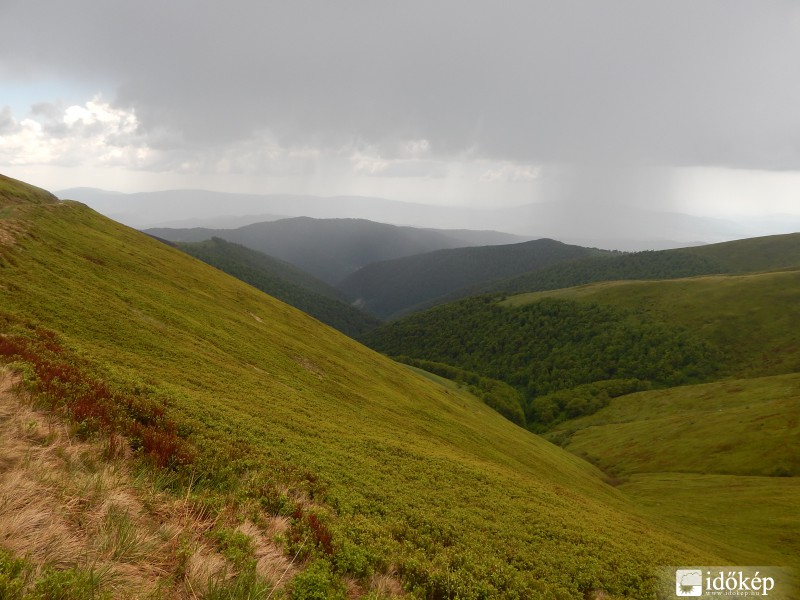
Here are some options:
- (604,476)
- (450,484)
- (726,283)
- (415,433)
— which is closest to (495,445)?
(415,433)

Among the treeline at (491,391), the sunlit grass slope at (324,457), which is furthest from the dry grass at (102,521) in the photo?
the treeline at (491,391)

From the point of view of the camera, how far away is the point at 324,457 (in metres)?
19.5

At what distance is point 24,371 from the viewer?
14.1 meters

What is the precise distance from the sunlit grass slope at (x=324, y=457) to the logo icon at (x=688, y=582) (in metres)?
1.07

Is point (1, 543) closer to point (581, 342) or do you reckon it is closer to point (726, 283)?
point (581, 342)

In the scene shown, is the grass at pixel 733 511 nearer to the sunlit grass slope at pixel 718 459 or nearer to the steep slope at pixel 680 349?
the sunlit grass slope at pixel 718 459

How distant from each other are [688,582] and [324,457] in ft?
60.3

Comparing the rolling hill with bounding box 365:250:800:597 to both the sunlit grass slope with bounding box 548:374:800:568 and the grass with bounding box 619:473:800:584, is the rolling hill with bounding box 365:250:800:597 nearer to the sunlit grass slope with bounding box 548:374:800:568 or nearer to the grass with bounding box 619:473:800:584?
the grass with bounding box 619:473:800:584

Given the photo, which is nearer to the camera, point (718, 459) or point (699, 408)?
point (718, 459)

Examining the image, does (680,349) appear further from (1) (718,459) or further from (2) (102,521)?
(2) (102,521)

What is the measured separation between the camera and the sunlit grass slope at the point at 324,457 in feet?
42.4

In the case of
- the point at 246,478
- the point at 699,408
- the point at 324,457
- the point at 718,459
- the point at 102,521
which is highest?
the point at 102,521

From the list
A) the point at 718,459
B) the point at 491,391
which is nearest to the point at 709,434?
the point at 718,459

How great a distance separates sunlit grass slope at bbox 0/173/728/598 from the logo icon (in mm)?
1073
